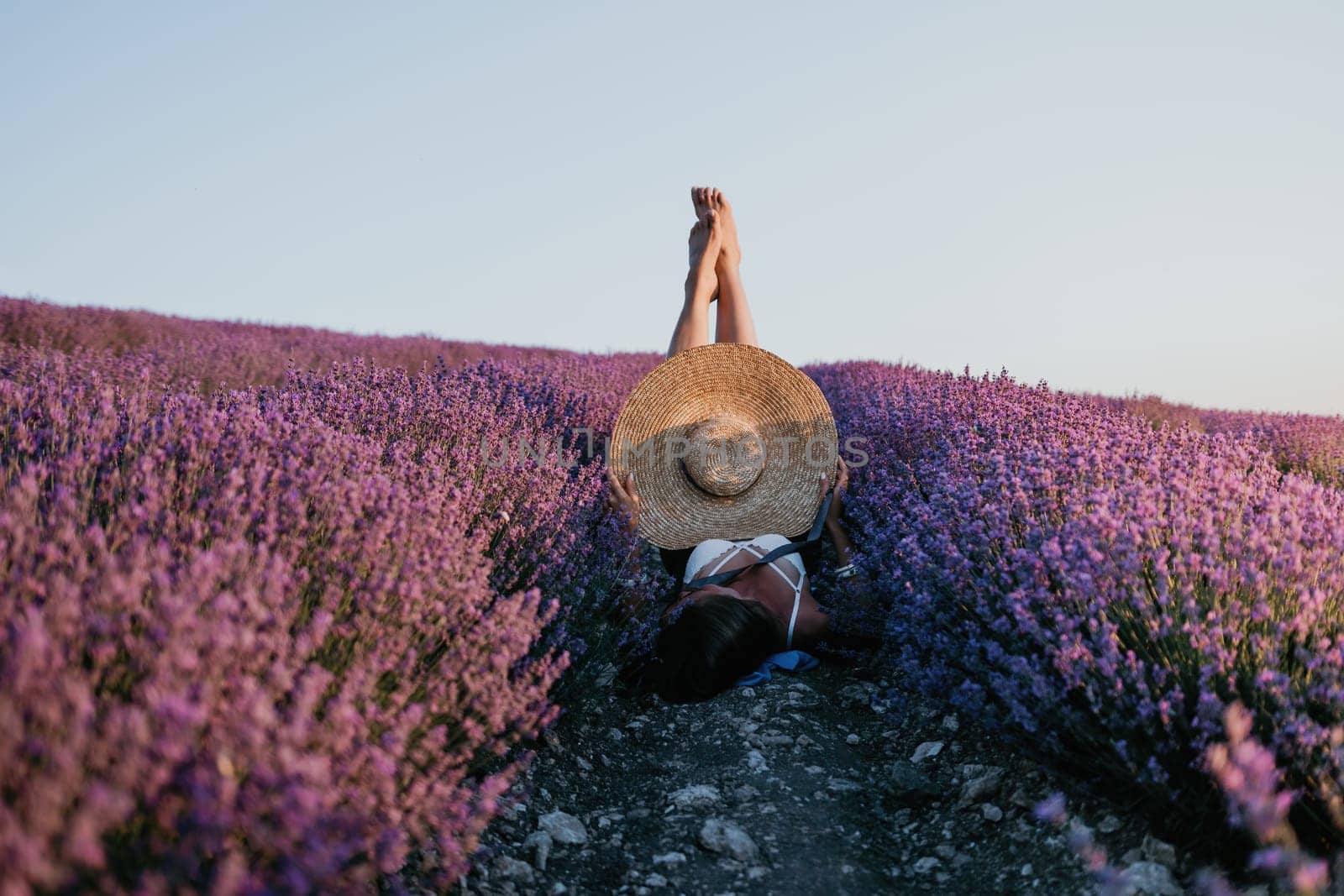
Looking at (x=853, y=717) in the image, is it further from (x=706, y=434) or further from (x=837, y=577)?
(x=706, y=434)

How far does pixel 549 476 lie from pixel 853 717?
131 centimetres

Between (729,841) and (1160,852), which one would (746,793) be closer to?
(729,841)

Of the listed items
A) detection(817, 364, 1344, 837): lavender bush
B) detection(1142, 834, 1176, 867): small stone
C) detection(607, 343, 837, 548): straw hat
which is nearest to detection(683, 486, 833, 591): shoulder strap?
detection(607, 343, 837, 548): straw hat

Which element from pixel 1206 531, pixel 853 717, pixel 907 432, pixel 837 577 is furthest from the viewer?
pixel 907 432

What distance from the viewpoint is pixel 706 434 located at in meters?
4.37

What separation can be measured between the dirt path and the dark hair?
82mm

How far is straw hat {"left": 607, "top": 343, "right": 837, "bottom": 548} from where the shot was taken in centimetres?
436

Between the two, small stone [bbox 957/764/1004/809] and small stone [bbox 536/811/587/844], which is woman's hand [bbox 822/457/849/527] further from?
small stone [bbox 536/811/587/844]

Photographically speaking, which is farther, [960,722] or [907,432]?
[907,432]

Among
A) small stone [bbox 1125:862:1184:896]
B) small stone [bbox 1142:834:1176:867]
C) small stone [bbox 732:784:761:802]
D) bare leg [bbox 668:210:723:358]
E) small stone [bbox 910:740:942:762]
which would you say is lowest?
small stone [bbox 732:784:761:802]

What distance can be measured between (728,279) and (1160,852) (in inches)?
155

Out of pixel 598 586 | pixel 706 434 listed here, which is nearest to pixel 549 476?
pixel 598 586

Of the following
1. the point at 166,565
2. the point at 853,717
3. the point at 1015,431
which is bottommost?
the point at 853,717

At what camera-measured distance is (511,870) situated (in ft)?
7.04
